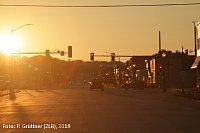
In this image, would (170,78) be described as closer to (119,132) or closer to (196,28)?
(196,28)

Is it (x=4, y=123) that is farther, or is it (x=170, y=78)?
(x=170, y=78)

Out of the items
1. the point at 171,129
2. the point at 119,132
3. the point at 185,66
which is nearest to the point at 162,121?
the point at 171,129

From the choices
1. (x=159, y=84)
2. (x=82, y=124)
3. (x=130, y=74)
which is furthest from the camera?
(x=130, y=74)

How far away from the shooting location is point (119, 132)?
1822 centimetres

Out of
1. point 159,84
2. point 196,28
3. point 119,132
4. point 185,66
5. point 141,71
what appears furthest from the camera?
point 141,71

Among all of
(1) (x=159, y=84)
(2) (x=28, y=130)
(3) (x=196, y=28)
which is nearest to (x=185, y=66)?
(3) (x=196, y=28)

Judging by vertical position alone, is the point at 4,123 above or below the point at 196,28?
below

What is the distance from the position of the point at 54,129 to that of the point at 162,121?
18.8 ft

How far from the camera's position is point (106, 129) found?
19.2 m

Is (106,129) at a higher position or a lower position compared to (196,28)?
lower

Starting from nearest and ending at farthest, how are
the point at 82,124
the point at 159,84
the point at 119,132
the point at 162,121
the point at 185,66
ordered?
the point at 119,132
the point at 82,124
the point at 162,121
the point at 185,66
the point at 159,84

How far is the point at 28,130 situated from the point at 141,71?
132 metres

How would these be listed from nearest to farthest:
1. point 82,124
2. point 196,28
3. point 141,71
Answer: point 82,124 < point 196,28 < point 141,71

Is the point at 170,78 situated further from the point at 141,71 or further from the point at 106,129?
the point at 106,129
